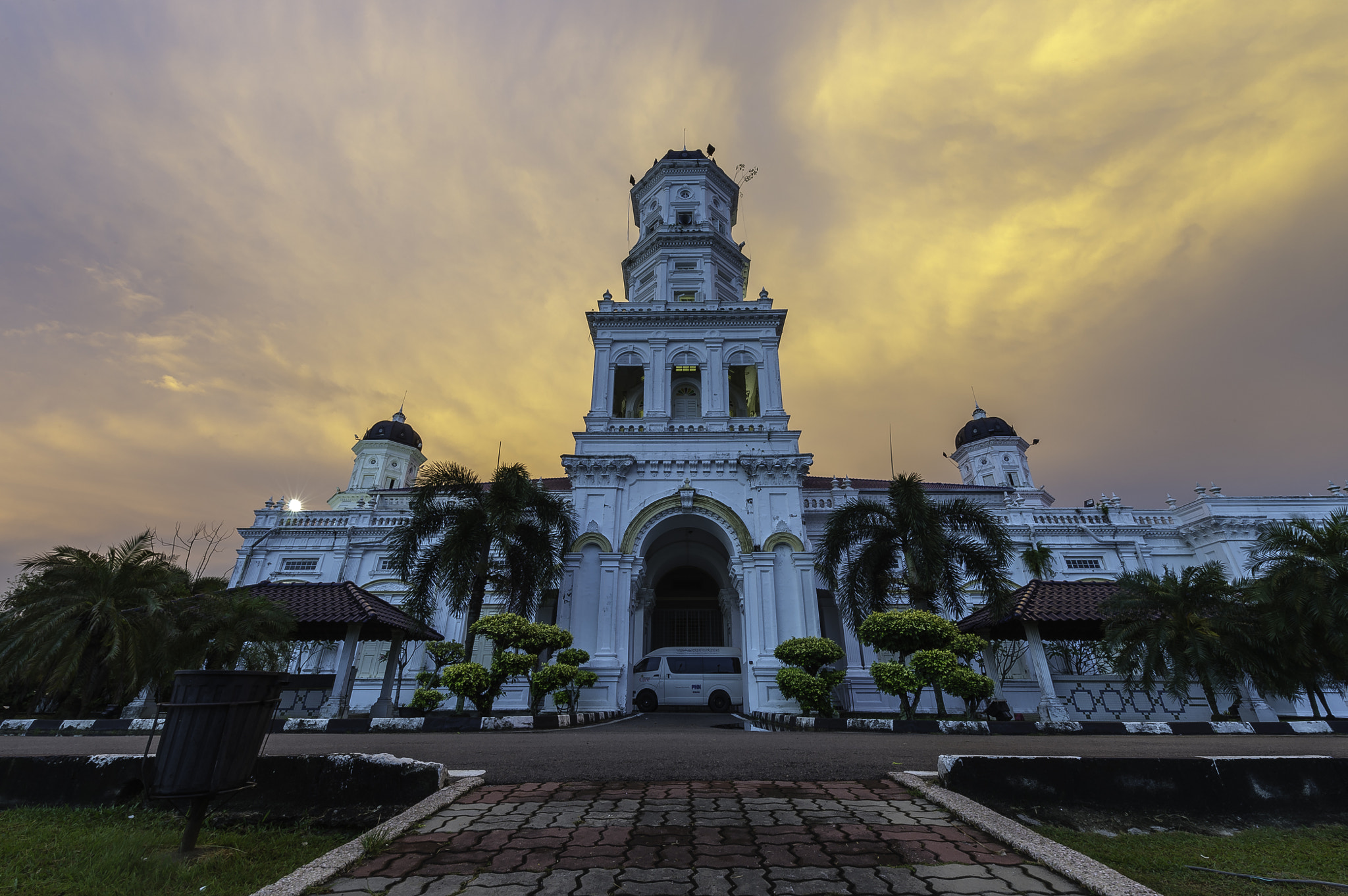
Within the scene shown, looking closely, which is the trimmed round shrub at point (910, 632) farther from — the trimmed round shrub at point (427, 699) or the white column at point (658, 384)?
the white column at point (658, 384)

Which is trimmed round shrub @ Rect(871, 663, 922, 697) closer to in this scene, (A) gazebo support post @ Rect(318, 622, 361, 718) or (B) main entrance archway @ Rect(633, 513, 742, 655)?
(B) main entrance archway @ Rect(633, 513, 742, 655)

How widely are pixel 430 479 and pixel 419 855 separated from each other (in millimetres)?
16562

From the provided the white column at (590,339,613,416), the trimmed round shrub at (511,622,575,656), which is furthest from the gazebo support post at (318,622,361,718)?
the white column at (590,339,613,416)

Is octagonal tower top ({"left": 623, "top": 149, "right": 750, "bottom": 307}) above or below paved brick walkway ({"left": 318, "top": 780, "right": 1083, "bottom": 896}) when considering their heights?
above

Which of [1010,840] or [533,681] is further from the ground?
[533,681]

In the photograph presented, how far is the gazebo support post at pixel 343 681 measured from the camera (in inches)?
685

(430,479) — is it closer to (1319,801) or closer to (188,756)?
(188,756)

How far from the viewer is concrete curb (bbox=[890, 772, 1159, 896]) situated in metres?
2.86

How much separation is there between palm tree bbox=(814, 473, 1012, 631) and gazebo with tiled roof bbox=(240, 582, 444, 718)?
44.1 feet

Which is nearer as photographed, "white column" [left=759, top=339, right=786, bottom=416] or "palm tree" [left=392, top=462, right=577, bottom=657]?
"palm tree" [left=392, top=462, right=577, bottom=657]

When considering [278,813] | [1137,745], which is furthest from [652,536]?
[278,813]

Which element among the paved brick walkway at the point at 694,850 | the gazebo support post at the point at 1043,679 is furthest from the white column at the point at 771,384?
the paved brick walkway at the point at 694,850

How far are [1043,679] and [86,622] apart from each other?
86.2 ft

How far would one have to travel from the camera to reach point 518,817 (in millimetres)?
4285
